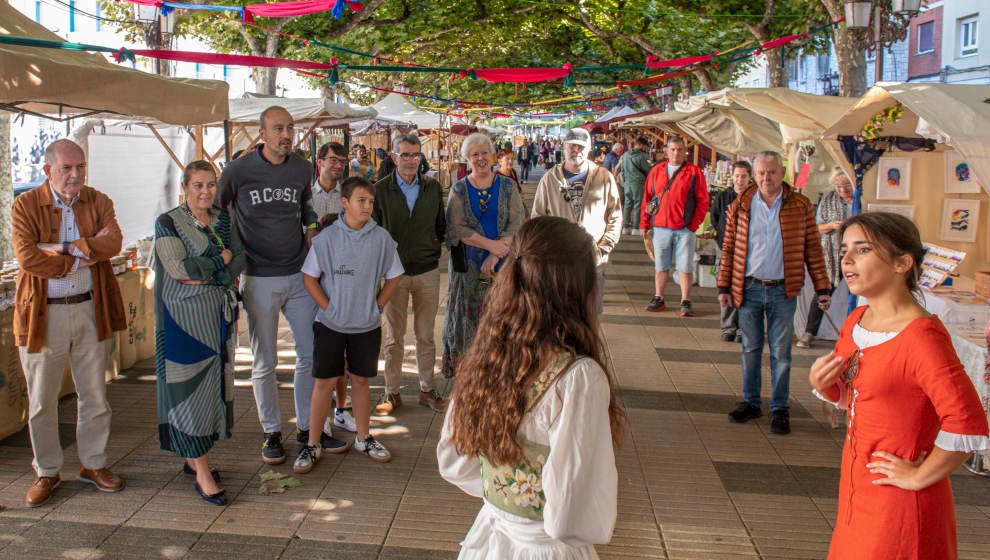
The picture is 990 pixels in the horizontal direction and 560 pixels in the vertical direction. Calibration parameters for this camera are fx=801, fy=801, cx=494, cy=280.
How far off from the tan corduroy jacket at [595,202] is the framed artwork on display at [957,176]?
2597 mm

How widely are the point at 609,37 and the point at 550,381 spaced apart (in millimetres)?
24590

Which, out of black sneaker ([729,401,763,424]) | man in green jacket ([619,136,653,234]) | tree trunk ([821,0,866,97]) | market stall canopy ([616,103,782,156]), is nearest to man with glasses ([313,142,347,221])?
black sneaker ([729,401,763,424])

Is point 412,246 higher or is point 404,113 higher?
point 404,113

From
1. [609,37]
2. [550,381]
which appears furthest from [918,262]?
[609,37]

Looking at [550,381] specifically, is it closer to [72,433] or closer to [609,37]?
[72,433]

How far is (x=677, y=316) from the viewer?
9.34 metres

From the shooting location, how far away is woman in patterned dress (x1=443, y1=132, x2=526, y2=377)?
552 cm

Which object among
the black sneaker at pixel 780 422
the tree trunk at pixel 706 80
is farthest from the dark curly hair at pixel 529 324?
the tree trunk at pixel 706 80

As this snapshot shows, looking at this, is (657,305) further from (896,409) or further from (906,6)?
(896,409)

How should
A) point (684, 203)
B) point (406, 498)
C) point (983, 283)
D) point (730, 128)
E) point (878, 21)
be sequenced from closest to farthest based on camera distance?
1. point (406, 498)
2. point (983, 283)
3. point (684, 203)
4. point (878, 21)
5. point (730, 128)

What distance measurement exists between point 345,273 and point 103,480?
1.72 m

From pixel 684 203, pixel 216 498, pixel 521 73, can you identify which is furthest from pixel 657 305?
pixel 216 498

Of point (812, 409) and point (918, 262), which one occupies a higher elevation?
point (918, 262)

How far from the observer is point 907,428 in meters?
2.34
